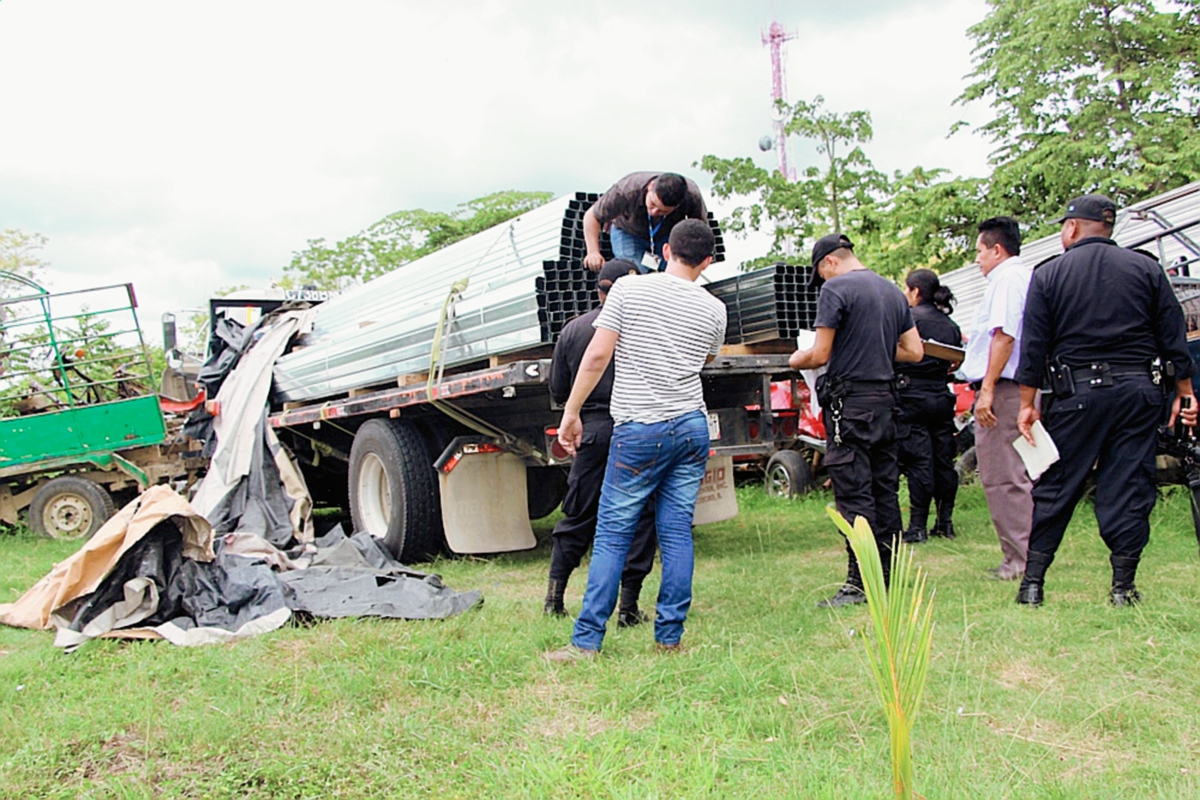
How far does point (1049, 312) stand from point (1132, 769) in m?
2.22

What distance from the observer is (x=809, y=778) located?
2.35 m

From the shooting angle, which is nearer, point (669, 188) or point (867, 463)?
point (867, 463)

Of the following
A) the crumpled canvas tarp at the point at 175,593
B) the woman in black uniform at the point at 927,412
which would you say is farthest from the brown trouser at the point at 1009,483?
the crumpled canvas tarp at the point at 175,593

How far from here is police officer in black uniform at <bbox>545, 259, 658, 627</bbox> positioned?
423cm

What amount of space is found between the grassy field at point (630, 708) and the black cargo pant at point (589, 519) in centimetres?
26

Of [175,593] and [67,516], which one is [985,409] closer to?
[175,593]

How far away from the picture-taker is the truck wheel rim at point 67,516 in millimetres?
8375

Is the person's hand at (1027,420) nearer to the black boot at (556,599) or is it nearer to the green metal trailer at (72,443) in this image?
the black boot at (556,599)

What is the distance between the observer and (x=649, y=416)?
3.64 meters

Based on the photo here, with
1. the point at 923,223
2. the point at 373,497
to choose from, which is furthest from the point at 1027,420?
the point at 923,223

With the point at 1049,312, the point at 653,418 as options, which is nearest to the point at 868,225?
the point at 1049,312

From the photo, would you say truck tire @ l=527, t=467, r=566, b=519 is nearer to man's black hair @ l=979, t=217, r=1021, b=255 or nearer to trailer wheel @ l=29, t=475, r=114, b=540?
man's black hair @ l=979, t=217, r=1021, b=255

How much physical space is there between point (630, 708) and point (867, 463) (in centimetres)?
182

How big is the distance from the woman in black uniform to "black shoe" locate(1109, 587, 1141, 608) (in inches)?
79.7
